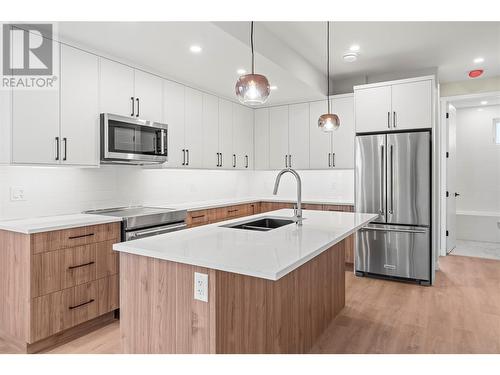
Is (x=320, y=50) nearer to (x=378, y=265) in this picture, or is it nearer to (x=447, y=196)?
(x=378, y=265)

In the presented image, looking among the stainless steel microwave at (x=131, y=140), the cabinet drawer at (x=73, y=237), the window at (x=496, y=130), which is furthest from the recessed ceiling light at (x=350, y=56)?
the window at (x=496, y=130)

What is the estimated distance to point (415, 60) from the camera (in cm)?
416

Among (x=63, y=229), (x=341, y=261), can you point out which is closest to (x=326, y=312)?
(x=341, y=261)

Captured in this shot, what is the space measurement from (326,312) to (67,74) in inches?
114

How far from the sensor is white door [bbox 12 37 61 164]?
253cm

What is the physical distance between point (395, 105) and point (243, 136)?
220 centimetres

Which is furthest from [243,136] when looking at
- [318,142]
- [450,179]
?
[450,179]

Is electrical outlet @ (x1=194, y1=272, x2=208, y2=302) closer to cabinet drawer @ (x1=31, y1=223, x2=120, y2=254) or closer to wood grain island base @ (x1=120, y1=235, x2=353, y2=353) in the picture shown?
wood grain island base @ (x1=120, y1=235, x2=353, y2=353)

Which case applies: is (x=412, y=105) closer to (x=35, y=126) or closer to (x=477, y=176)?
(x=477, y=176)

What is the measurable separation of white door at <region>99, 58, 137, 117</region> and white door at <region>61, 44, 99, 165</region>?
0.23 ft

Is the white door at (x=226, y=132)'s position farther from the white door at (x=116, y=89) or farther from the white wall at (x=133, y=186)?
the white door at (x=116, y=89)

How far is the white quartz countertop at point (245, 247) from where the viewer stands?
1.46 m

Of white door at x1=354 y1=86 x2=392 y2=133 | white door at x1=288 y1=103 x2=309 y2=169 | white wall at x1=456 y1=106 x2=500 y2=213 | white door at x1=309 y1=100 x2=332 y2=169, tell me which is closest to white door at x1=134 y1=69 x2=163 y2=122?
white door at x1=288 y1=103 x2=309 y2=169

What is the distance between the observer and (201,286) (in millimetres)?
1572
